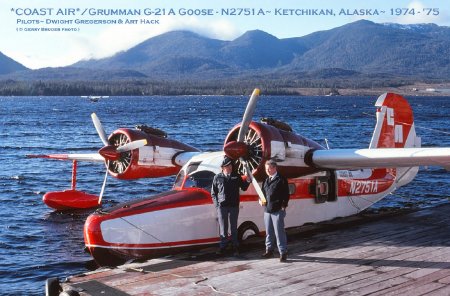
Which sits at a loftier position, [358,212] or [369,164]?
[369,164]

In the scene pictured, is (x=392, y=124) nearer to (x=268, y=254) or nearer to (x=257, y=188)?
(x=257, y=188)

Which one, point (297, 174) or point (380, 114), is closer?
point (297, 174)

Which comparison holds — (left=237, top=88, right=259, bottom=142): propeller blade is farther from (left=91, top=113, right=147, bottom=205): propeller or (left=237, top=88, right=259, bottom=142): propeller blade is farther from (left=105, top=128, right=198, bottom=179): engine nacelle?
(left=105, top=128, right=198, bottom=179): engine nacelle

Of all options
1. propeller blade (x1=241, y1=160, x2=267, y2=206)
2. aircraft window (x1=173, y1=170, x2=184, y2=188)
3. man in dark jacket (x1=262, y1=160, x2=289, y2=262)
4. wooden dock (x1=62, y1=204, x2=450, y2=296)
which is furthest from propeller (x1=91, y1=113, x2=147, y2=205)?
man in dark jacket (x1=262, y1=160, x2=289, y2=262)

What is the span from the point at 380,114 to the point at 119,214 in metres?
9.48

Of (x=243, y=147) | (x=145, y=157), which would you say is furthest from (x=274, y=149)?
(x=145, y=157)

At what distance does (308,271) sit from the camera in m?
10.8

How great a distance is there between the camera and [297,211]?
15055 millimetres

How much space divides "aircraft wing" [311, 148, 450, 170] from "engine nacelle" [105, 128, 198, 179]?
473 cm

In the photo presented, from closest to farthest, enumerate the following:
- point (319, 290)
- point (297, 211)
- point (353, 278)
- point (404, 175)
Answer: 1. point (319, 290)
2. point (353, 278)
3. point (297, 211)
4. point (404, 175)

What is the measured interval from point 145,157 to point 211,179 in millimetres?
3514

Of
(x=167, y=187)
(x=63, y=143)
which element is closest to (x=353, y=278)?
(x=167, y=187)

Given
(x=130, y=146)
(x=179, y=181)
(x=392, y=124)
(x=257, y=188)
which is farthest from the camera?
(x=392, y=124)

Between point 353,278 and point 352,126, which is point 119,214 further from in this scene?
point 352,126
